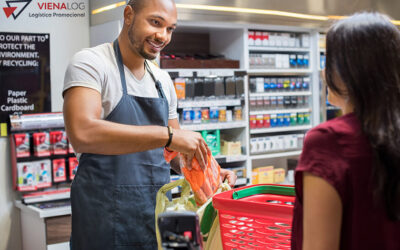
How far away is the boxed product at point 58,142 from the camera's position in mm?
4422

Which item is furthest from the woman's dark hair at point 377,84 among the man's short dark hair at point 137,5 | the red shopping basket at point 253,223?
the man's short dark hair at point 137,5

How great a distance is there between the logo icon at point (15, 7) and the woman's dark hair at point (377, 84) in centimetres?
392

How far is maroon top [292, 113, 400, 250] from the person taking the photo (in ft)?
3.49

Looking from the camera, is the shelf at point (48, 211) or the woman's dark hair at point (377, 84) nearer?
the woman's dark hair at point (377, 84)

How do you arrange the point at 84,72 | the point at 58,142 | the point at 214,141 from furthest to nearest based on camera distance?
the point at 214,141, the point at 58,142, the point at 84,72

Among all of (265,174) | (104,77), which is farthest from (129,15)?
(265,174)

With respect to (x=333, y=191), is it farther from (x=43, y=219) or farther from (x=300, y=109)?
(x=300, y=109)

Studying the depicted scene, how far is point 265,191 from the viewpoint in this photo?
63.2 inches

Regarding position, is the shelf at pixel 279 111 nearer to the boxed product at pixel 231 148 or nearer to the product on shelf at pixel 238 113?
the product on shelf at pixel 238 113

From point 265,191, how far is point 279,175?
4.21 metres

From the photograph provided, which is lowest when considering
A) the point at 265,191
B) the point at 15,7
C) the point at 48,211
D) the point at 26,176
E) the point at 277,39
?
the point at 48,211

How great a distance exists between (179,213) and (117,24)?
11.8ft

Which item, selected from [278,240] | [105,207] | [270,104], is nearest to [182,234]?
[278,240]

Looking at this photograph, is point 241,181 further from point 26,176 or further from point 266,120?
point 26,176
